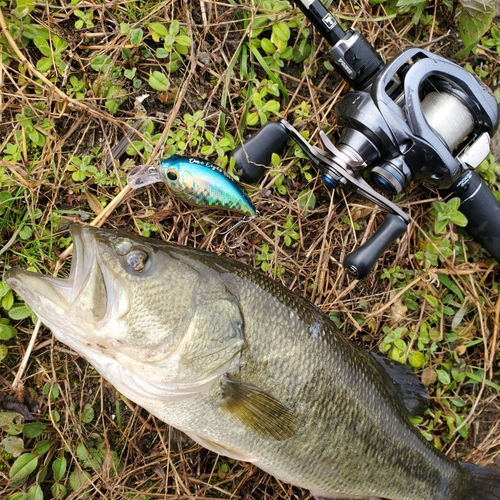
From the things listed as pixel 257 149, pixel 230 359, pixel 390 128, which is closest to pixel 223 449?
pixel 230 359

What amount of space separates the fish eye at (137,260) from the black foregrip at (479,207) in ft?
6.12

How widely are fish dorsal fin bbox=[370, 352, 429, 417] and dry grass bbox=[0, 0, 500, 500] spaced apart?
322 millimetres

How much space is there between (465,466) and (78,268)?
2.40 m

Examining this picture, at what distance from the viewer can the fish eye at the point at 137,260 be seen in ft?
6.00

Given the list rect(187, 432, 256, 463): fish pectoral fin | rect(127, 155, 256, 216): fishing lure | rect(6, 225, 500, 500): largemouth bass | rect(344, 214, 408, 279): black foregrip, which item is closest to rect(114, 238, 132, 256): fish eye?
rect(6, 225, 500, 500): largemouth bass

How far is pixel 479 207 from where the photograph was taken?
2699 millimetres

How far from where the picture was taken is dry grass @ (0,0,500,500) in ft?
8.18

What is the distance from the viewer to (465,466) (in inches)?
103

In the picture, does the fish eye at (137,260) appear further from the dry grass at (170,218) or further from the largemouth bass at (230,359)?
the dry grass at (170,218)

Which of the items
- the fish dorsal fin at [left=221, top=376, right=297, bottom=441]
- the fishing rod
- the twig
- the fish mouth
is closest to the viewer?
the fish mouth

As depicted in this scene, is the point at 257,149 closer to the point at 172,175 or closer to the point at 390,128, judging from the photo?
the point at 172,175

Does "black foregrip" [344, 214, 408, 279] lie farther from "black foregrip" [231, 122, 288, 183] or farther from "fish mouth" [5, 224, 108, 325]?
"fish mouth" [5, 224, 108, 325]

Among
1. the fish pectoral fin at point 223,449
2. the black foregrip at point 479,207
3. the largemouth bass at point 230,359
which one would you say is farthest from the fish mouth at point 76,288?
the black foregrip at point 479,207

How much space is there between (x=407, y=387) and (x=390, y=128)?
4.64ft
